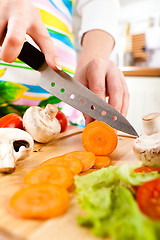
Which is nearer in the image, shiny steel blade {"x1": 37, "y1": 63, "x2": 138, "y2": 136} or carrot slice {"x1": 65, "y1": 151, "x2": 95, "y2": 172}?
carrot slice {"x1": 65, "y1": 151, "x2": 95, "y2": 172}

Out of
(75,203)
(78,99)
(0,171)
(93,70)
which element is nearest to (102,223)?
(75,203)

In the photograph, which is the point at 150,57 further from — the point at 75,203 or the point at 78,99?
the point at 75,203

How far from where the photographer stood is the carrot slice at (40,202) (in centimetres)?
56

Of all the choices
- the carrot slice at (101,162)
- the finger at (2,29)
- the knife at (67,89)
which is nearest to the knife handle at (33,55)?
the knife at (67,89)

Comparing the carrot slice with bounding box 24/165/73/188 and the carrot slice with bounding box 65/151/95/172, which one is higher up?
the carrot slice with bounding box 24/165/73/188

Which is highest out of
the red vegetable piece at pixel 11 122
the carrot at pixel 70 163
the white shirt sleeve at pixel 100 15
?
the white shirt sleeve at pixel 100 15

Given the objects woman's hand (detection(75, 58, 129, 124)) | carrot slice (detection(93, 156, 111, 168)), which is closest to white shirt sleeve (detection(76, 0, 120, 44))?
woman's hand (detection(75, 58, 129, 124))

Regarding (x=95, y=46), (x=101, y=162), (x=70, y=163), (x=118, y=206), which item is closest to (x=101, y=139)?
(x=101, y=162)

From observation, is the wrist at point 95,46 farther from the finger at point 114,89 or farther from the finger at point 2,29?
the finger at point 2,29

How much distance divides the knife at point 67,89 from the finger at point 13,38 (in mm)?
168

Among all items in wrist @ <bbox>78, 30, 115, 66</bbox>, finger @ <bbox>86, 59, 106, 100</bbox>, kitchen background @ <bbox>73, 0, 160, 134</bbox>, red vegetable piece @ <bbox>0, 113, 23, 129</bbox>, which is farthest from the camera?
kitchen background @ <bbox>73, 0, 160, 134</bbox>

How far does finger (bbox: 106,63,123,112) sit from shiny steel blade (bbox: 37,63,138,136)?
188mm

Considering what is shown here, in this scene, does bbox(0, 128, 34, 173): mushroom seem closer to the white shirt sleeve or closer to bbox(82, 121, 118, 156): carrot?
bbox(82, 121, 118, 156): carrot

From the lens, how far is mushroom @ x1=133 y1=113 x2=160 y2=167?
33.4 inches
